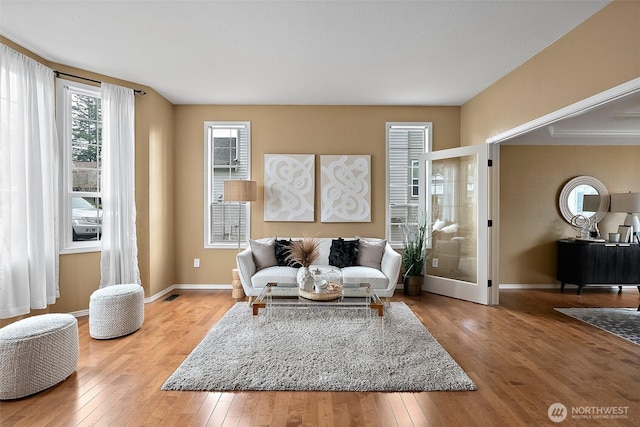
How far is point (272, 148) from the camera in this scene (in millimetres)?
4961

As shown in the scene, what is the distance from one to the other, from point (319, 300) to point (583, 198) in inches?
194

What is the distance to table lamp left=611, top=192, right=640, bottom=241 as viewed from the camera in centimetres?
468

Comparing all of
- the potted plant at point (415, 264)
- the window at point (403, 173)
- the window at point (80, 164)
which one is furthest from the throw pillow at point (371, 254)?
the window at point (80, 164)

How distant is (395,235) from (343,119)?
1.98 metres

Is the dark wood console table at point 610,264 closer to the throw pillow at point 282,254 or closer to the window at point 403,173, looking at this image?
the window at point 403,173

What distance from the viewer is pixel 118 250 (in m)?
3.91

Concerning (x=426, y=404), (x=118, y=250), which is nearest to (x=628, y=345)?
(x=426, y=404)

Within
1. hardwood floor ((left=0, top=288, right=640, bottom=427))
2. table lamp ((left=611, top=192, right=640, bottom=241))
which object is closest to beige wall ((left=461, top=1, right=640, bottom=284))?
table lamp ((left=611, top=192, right=640, bottom=241))

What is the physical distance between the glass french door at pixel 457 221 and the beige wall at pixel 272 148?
736mm

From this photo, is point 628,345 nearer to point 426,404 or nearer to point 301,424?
point 426,404

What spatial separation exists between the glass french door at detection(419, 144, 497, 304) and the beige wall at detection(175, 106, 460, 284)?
0.74 meters

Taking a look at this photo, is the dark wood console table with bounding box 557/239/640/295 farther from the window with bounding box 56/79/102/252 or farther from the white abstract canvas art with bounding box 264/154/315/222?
the window with bounding box 56/79/102/252

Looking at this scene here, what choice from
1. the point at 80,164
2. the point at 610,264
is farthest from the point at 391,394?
the point at 610,264

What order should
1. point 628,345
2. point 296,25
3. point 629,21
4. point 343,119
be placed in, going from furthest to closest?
point 343,119, point 628,345, point 296,25, point 629,21
